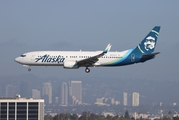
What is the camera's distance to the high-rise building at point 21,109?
5310 inches

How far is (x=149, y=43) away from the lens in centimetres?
12150

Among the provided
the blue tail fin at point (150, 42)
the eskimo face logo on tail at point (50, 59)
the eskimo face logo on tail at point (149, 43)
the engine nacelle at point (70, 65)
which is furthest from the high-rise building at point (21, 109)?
the eskimo face logo on tail at point (149, 43)

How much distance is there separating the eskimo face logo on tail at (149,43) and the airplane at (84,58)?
86.7 inches

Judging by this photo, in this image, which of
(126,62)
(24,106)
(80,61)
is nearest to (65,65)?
(80,61)

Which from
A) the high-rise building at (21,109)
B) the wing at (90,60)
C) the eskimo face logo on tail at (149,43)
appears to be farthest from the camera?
the high-rise building at (21,109)

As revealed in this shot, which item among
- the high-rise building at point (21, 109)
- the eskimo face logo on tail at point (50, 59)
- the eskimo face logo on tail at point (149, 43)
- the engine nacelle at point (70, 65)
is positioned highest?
the eskimo face logo on tail at point (149, 43)

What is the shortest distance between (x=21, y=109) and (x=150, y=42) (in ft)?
113

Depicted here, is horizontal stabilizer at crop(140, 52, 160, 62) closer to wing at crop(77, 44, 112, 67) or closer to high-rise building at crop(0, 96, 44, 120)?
wing at crop(77, 44, 112, 67)

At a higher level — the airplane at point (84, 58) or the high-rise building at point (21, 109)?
the airplane at point (84, 58)

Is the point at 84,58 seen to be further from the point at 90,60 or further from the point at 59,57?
the point at 59,57

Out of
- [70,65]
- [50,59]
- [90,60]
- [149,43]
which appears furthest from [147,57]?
[50,59]

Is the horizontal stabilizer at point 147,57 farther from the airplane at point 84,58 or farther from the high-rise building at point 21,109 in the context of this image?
the high-rise building at point 21,109

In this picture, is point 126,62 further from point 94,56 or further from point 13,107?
point 13,107

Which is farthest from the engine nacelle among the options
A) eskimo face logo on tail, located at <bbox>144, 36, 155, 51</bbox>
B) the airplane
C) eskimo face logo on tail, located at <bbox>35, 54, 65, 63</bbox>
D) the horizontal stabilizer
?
eskimo face logo on tail, located at <bbox>144, 36, 155, 51</bbox>
